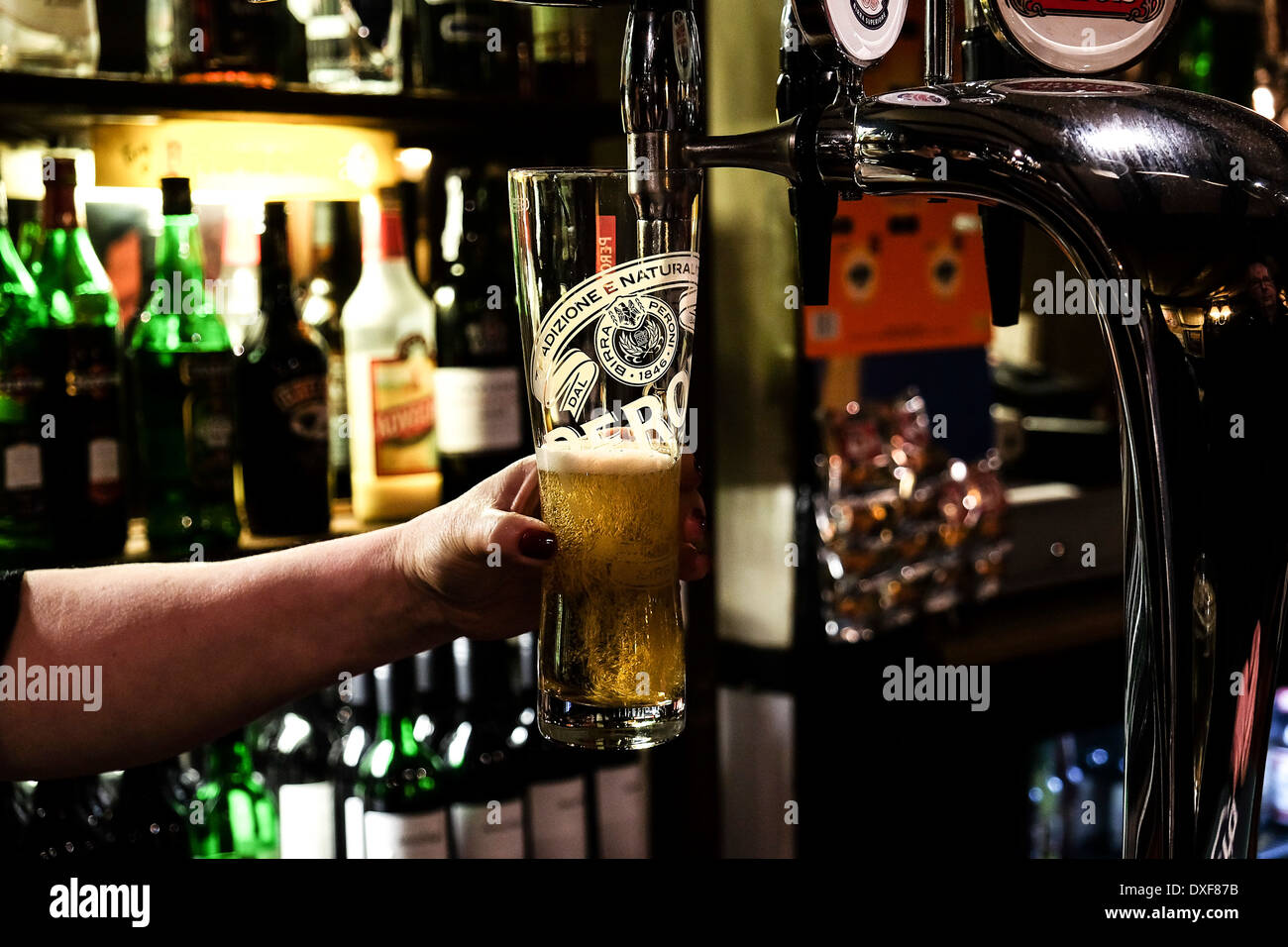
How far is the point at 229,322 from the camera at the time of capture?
1.62 meters

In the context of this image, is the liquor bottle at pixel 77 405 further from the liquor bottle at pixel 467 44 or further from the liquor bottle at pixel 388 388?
the liquor bottle at pixel 467 44

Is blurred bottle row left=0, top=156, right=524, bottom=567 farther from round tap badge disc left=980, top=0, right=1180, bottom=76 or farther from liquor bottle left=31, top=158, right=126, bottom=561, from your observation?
round tap badge disc left=980, top=0, right=1180, bottom=76

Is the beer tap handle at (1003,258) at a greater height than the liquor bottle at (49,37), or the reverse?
the liquor bottle at (49,37)

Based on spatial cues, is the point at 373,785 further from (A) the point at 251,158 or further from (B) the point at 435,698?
(A) the point at 251,158

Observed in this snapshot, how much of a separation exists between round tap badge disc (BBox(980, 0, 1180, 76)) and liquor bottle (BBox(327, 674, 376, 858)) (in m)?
1.25

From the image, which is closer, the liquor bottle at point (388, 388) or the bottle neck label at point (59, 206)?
the bottle neck label at point (59, 206)

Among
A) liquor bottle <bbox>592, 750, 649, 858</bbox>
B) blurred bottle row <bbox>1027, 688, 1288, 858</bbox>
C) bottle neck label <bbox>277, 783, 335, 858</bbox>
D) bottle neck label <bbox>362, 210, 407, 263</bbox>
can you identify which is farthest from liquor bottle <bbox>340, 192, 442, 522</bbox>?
blurred bottle row <bbox>1027, 688, 1288, 858</bbox>

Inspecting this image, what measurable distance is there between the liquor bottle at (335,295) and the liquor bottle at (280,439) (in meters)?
0.05

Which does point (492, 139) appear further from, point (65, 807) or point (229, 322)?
point (65, 807)

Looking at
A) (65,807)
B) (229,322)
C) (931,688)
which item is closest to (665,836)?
(931,688)

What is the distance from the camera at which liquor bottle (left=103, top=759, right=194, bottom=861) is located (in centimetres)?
153

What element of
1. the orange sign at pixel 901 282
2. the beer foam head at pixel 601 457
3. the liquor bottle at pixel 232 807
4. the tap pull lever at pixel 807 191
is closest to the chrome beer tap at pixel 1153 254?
the tap pull lever at pixel 807 191

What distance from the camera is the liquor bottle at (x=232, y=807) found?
5.26 ft

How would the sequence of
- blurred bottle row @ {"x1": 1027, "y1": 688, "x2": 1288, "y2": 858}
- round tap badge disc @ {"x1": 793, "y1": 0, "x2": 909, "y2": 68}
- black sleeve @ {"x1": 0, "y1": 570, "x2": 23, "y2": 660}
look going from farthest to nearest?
blurred bottle row @ {"x1": 1027, "y1": 688, "x2": 1288, "y2": 858} → black sleeve @ {"x1": 0, "y1": 570, "x2": 23, "y2": 660} → round tap badge disc @ {"x1": 793, "y1": 0, "x2": 909, "y2": 68}
